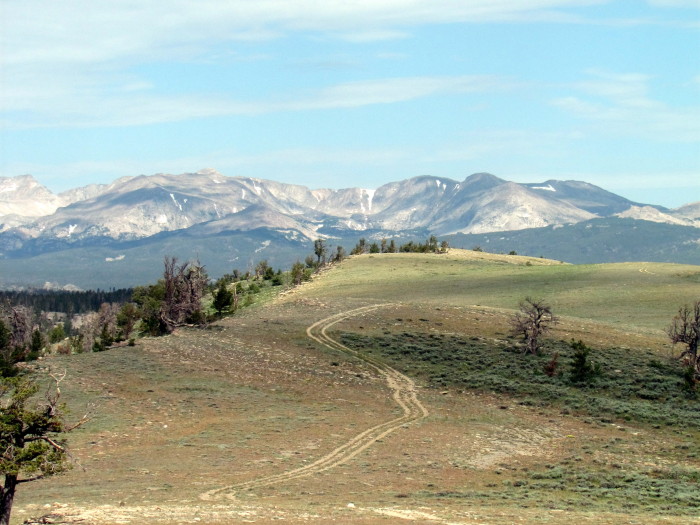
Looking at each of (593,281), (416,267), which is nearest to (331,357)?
(593,281)

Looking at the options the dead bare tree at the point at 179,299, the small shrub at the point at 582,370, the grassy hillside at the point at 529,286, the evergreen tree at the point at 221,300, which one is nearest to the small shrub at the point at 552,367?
the small shrub at the point at 582,370

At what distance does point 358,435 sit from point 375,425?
106 inches

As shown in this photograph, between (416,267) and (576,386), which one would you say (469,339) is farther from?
(416,267)

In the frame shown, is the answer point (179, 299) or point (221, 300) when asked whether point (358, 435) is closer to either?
point (179, 299)

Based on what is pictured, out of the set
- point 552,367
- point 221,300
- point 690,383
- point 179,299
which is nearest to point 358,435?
point 552,367

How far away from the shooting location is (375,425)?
48.6 m

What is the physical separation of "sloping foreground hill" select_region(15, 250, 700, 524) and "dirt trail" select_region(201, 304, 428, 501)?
6.5 inches

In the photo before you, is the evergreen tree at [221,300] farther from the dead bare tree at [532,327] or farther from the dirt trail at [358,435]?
the dead bare tree at [532,327]

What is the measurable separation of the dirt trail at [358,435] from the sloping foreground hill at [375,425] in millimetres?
165

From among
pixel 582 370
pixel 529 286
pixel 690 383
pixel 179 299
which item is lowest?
pixel 690 383

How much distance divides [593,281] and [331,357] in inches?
2435

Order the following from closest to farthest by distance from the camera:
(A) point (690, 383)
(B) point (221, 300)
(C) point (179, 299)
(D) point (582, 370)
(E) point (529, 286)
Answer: (A) point (690, 383) → (D) point (582, 370) → (C) point (179, 299) → (B) point (221, 300) → (E) point (529, 286)

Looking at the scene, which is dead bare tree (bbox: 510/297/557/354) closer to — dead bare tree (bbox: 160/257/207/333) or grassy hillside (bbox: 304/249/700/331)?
grassy hillside (bbox: 304/249/700/331)

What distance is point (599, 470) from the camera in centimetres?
4081
